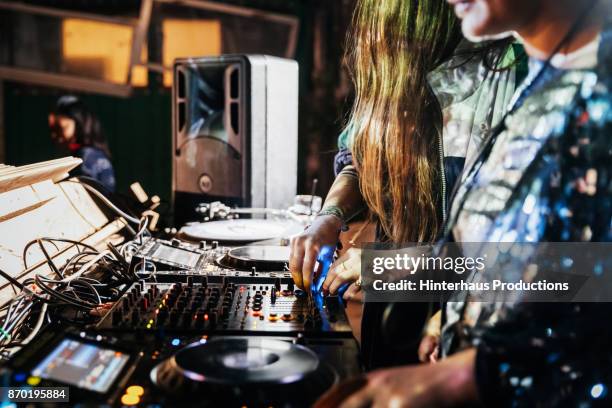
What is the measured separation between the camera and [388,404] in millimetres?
A: 639

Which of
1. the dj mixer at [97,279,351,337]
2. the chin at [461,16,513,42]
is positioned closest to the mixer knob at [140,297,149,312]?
the dj mixer at [97,279,351,337]

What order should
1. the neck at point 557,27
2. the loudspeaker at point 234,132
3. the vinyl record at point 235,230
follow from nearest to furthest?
the neck at point 557,27 → the vinyl record at point 235,230 → the loudspeaker at point 234,132

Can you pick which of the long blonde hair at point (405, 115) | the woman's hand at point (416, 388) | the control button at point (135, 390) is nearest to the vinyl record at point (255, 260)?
the long blonde hair at point (405, 115)

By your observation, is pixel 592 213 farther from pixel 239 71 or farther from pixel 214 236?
pixel 239 71

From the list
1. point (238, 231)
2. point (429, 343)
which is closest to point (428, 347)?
point (429, 343)

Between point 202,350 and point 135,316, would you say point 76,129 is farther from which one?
point 202,350

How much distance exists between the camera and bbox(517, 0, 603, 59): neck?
0.75 m

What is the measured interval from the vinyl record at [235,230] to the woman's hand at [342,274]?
0.68 meters

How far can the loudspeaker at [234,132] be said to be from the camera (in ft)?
8.01

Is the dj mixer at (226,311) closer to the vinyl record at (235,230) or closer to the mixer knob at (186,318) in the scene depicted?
the mixer knob at (186,318)

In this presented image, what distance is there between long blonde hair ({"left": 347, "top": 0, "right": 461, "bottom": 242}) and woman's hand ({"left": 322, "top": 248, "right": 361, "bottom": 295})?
0.22m

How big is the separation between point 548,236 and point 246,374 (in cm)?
39

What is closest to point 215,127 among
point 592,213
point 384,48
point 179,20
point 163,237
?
Result: point 163,237

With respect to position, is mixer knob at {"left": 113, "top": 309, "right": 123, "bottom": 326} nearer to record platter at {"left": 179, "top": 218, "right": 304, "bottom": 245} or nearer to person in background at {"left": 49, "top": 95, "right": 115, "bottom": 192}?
record platter at {"left": 179, "top": 218, "right": 304, "bottom": 245}
